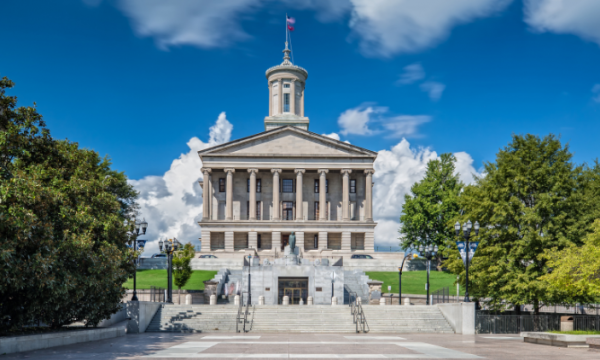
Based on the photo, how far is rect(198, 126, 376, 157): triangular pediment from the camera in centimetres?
7306

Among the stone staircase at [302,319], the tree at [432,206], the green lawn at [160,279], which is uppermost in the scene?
the tree at [432,206]

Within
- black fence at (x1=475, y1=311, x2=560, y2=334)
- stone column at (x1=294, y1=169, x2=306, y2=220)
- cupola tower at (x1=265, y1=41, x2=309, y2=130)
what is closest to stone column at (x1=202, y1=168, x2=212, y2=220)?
stone column at (x1=294, y1=169, x2=306, y2=220)

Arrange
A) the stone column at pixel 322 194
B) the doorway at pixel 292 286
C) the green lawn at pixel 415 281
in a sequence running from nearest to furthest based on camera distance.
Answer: the doorway at pixel 292 286 → the green lawn at pixel 415 281 → the stone column at pixel 322 194

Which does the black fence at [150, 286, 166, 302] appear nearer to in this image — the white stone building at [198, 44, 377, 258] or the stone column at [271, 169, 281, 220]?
the white stone building at [198, 44, 377, 258]

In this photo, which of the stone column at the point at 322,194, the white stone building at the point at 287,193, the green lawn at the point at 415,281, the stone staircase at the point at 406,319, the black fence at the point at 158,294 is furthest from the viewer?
the stone column at the point at 322,194

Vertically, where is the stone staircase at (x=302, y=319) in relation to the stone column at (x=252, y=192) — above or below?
below

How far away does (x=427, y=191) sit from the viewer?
65875 millimetres

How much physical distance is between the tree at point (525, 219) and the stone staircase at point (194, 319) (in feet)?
46.2

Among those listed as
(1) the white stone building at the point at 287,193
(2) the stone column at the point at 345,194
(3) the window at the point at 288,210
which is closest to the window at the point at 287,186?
(1) the white stone building at the point at 287,193

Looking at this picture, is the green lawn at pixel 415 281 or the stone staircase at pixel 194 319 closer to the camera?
the stone staircase at pixel 194 319

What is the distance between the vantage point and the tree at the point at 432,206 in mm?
64562

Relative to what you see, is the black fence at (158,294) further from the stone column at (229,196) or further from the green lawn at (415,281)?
the stone column at (229,196)

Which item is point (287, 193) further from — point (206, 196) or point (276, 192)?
point (206, 196)

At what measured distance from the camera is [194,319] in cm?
3027
